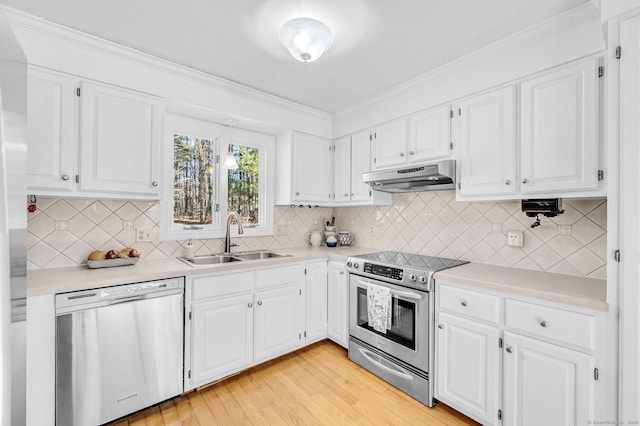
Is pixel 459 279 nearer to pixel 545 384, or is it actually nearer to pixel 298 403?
pixel 545 384

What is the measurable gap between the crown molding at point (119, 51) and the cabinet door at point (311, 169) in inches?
22.1

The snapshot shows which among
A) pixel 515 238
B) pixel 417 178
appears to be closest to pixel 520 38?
pixel 417 178

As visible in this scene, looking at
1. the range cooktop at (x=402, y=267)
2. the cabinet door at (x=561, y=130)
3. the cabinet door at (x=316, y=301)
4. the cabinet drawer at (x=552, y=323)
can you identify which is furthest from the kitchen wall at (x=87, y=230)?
the cabinet door at (x=561, y=130)

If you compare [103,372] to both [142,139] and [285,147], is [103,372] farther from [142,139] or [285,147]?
[285,147]

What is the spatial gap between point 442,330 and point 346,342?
40.9 inches

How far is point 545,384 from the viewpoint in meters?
1.55

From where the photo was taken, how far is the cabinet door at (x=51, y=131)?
176 cm

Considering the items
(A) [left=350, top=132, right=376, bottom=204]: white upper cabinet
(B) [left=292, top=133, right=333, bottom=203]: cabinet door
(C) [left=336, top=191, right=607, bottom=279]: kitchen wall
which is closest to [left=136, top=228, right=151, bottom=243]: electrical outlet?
(B) [left=292, top=133, right=333, bottom=203]: cabinet door

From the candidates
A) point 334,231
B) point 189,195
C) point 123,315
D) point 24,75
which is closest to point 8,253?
point 24,75

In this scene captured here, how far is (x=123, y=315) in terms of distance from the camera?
1.81 metres

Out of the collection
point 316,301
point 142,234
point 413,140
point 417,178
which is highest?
point 413,140

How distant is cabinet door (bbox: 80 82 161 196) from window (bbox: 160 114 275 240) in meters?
0.45

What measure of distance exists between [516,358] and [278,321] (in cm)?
175

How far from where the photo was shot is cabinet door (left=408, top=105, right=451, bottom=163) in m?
2.32
